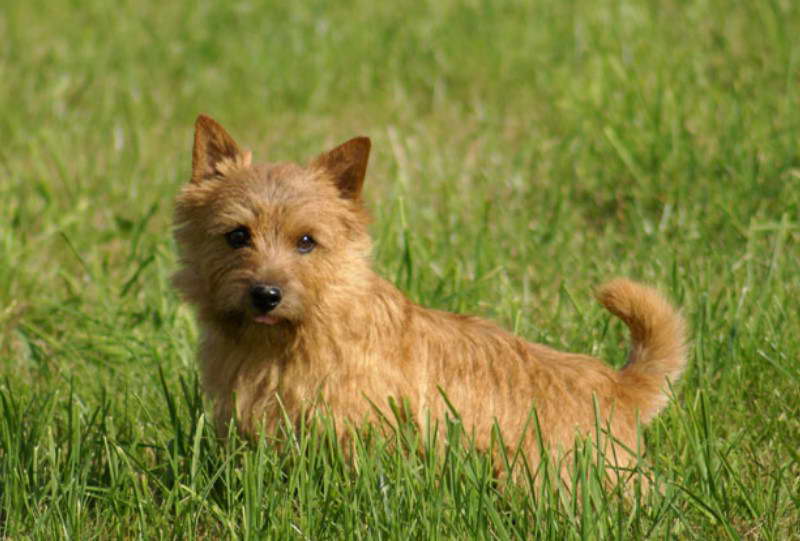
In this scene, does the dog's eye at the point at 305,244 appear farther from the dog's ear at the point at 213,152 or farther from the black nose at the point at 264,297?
the dog's ear at the point at 213,152

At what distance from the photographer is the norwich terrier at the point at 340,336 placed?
13.3ft

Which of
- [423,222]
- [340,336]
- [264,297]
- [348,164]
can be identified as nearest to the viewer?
[264,297]

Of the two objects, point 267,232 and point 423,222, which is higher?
point 267,232

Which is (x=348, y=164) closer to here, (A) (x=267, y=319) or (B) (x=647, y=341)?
(A) (x=267, y=319)

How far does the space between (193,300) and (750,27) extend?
201 inches

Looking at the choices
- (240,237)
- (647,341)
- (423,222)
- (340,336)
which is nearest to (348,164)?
(240,237)

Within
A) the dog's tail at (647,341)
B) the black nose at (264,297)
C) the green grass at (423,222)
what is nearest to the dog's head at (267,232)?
the black nose at (264,297)

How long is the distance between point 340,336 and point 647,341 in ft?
3.53

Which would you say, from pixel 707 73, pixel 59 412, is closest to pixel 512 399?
pixel 59 412

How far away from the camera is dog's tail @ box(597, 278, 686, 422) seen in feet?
14.0

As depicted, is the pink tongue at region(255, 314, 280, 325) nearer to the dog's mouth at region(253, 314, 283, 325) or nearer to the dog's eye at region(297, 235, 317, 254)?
the dog's mouth at region(253, 314, 283, 325)

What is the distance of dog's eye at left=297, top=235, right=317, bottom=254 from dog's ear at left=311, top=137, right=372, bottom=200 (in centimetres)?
24

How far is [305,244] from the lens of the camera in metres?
4.20

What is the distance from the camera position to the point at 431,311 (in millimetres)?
4387
